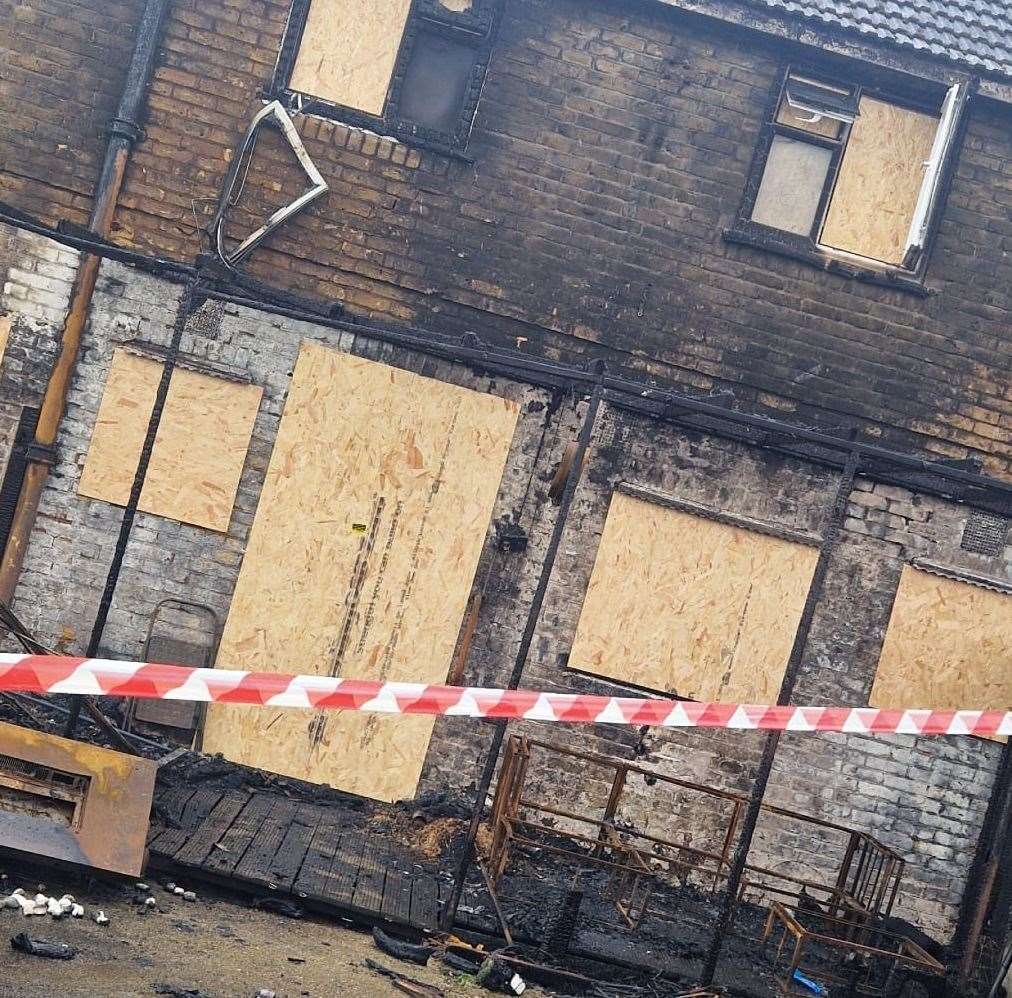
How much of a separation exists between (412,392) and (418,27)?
139 inches

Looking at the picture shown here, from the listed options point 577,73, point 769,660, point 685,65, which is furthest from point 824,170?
point 769,660

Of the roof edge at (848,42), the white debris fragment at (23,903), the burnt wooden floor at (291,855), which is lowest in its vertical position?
the burnt wooden floor at (291,855)

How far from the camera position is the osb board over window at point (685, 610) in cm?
1057

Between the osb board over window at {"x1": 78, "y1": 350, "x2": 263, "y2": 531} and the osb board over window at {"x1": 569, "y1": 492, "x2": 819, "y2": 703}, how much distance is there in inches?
139

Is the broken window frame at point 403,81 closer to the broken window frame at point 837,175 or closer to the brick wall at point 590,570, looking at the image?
the brick wall at point 590,570

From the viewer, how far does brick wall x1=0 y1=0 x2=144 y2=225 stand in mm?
10406

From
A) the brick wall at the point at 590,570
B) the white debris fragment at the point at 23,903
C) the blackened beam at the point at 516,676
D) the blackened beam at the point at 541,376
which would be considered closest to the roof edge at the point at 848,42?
the blackened beam at the point at 541,376

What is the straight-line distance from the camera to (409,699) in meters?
6.82

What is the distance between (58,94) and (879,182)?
7.81 m

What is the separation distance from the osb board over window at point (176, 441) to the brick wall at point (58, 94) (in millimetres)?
1708

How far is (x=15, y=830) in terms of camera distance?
6430 mm

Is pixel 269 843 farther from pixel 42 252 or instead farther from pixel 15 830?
pixel 42 252

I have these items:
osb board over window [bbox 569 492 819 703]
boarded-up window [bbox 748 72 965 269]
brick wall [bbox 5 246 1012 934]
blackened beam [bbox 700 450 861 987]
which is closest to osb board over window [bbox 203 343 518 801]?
brick wall [bbox 5 246 1012 934]

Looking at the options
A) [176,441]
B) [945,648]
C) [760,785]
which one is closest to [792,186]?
[945,648]
